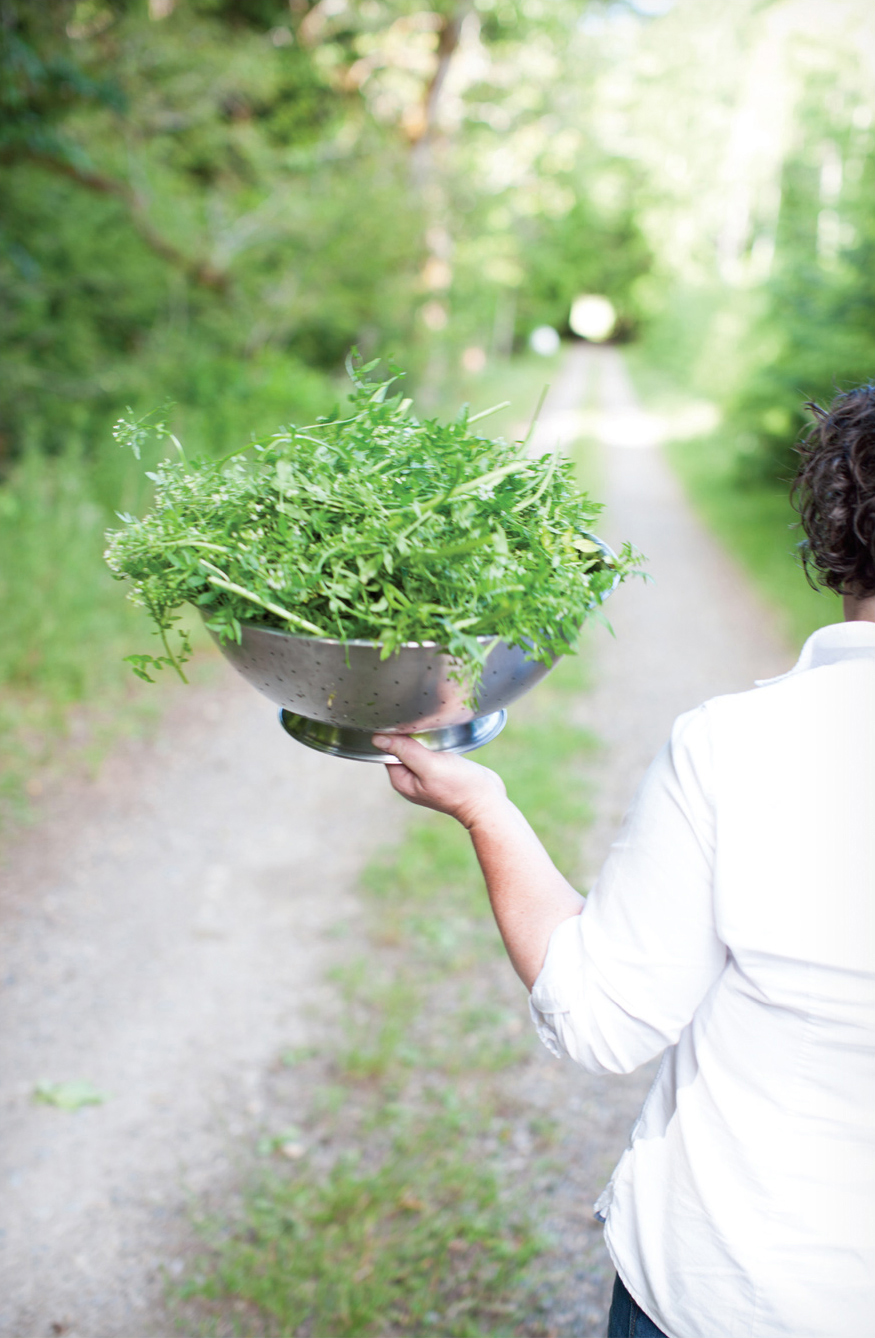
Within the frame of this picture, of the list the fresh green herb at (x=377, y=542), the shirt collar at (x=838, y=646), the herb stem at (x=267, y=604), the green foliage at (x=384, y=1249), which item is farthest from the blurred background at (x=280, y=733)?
the shirt collar at (x=838, y=646)

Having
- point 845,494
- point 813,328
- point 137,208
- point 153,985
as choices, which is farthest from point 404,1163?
point 813,328

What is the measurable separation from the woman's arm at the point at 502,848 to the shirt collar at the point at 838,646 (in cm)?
40

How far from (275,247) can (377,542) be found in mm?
9604

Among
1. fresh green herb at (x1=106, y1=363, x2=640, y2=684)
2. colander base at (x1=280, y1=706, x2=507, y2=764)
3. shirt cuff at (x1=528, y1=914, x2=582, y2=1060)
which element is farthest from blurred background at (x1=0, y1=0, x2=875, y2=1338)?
shirt cuff at (x1=528, y1=914, x2=582, y2=1060)

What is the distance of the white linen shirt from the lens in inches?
39.3

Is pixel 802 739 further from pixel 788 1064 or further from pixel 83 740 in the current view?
pixel 83 740

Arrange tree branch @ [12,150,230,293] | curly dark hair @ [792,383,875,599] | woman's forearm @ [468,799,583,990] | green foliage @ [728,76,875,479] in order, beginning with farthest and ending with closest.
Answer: green foliage @ [728,76,875,479]
tree branch @ [12,150,230,293]
woman's forearm @ [468,799,583,990]
curly dark hair @ [792,383,875,599]

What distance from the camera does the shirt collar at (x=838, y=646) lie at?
1063 millimetres

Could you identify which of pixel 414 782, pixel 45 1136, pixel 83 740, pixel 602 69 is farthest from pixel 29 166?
pixel 602 69

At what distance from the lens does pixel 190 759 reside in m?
5.06

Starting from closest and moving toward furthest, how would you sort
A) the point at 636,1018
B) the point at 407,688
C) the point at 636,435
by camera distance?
the point at 636,1018
the point at 407,688
the point at 636,435

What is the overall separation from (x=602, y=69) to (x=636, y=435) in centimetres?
698

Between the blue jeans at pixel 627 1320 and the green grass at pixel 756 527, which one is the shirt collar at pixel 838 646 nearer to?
the blue jeans at pixel 627 1320

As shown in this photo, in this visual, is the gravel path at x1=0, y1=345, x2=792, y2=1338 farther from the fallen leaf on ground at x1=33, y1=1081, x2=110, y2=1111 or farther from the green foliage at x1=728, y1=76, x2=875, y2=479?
the green foliage at x1=728, y1=76, x2=875, y2=479
